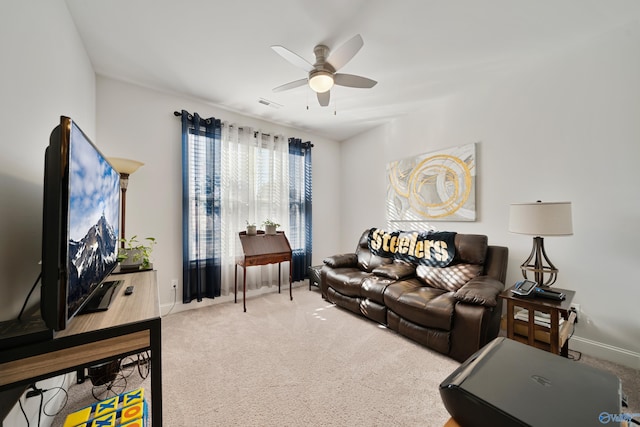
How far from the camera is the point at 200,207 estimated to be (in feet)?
10.2

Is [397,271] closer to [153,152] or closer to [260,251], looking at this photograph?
[260,251]

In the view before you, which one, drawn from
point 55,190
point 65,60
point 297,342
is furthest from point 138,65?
point 297,342

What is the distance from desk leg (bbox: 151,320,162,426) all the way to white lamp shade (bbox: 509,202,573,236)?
8.11ft

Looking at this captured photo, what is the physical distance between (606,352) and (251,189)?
3996mm

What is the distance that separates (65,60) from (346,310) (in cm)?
337

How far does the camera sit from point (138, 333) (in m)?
0.98

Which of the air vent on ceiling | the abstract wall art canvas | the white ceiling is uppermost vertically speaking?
the white ceiling

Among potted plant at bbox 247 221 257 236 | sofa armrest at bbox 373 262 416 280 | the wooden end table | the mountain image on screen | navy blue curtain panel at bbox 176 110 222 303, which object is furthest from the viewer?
potted plant at bbox 247 221 257 236

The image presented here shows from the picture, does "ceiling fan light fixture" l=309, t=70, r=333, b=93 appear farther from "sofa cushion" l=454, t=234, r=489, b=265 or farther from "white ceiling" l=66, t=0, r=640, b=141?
"sofa cushion" l=454, t=234, r=489, b=265

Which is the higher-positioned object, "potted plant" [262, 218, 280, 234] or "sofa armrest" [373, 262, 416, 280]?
"potted plant" [262, 218, 280, 234]

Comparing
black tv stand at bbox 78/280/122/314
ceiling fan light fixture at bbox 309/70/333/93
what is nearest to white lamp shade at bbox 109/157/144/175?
black tv stand at bbox 78/280/122/314

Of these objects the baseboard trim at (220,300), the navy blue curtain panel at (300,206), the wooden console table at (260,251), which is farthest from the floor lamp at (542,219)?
the baseboard trim at (220,300)

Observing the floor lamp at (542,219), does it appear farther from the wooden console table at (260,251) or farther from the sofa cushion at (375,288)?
the wooden console table at (260,251)

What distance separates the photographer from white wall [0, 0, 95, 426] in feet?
3.29
